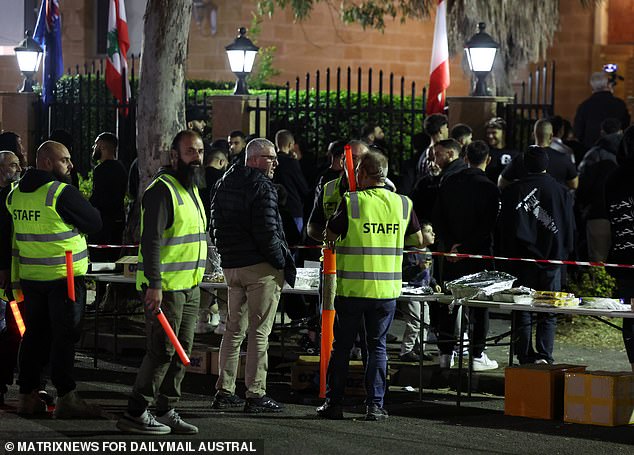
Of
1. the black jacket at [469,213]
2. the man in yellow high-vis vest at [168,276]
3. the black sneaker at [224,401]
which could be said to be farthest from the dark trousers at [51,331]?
the black jacket at [469,213]

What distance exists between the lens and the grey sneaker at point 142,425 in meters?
9.99

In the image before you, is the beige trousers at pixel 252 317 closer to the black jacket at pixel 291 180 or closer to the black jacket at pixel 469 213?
the black jacket at pixel 469 213

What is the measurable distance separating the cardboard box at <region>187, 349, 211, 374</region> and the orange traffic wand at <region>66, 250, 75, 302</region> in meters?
2.46

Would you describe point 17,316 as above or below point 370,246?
below

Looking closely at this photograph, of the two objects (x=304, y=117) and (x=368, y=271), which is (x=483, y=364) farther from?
(x=304, y=117)

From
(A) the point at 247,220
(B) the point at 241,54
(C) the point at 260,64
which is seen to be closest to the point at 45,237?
(A) the point at 247,220

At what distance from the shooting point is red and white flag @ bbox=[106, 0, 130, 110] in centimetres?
2022

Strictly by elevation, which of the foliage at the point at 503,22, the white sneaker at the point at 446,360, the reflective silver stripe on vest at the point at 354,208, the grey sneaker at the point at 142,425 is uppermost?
the foliage at the point at 503,22

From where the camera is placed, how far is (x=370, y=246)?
35.3 ft

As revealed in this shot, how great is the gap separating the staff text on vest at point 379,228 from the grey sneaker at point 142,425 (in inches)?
78.0

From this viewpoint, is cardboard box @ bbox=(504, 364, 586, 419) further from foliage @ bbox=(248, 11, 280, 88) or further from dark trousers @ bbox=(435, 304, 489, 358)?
foliage @ bbox=(248, 11, 280, 88)

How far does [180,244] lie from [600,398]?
3170 mm

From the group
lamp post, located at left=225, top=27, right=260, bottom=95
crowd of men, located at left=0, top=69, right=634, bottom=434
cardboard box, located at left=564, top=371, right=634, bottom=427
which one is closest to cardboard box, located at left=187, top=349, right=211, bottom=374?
crowd of men, located at left=0, top=69, right=634, bottom=434

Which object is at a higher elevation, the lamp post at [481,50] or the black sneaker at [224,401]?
the lamp post at [481,50]
